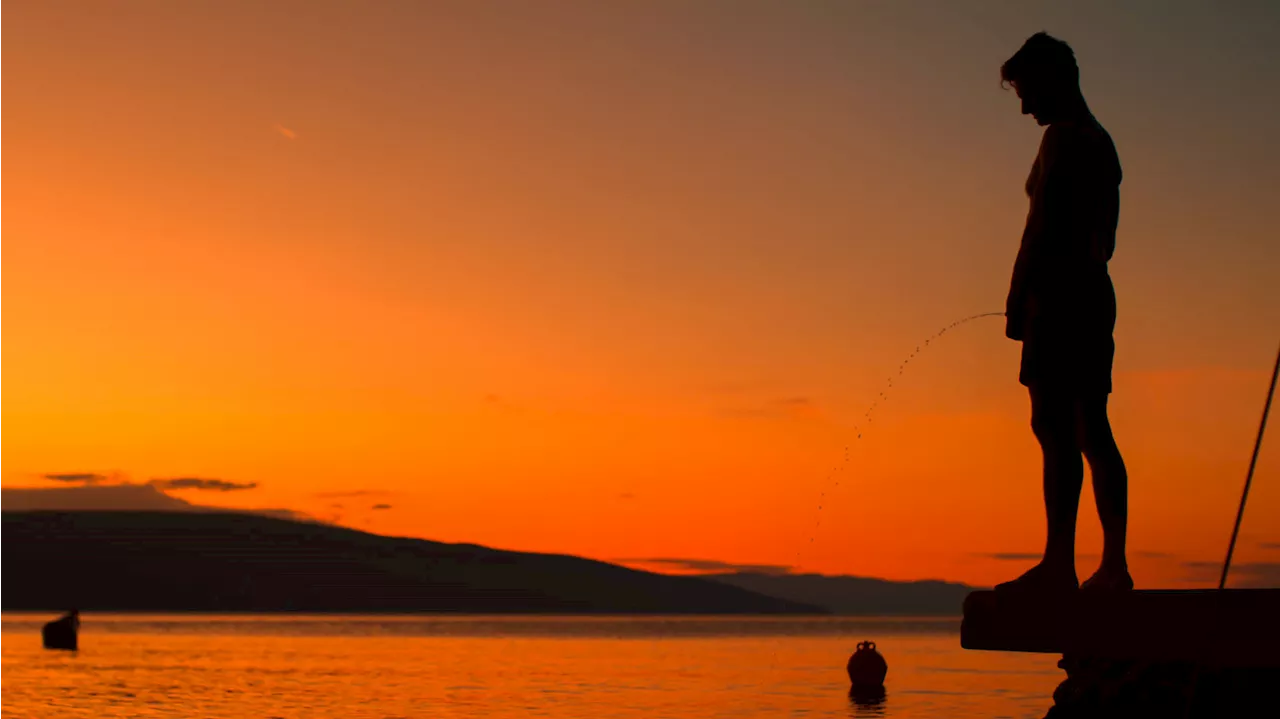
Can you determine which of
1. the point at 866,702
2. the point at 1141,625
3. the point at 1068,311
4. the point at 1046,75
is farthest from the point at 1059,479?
the point at 866,702

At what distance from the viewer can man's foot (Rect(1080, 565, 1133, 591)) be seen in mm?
9992

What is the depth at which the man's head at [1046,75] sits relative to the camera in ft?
33.8

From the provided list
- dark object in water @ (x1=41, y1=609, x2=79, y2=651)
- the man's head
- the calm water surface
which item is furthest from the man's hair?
dark object in water @ (x1=41, y1=609, x2=79, y2=651)

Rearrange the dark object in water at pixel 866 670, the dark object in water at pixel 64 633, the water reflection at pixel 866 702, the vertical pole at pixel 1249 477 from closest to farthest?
the vertical pole at pixel 1249 477 < the water reflection at pixel 866 702 < the dark object in water at pixel 866 670 < the dark object in water at pixel 64 633

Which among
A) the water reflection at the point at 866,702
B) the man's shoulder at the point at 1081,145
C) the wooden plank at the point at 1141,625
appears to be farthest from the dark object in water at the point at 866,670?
the man's shoulder at the point at 1081,145

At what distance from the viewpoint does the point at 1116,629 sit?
9.35 metres

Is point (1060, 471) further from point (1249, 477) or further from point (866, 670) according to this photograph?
point (866, 670)

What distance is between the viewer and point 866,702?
227ft

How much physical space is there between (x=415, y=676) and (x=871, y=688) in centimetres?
3547

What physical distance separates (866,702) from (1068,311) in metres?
61.5

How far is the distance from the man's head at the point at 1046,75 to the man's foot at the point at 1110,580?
2894mm

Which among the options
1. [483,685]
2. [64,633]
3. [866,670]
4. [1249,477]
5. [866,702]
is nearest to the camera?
[1249,477]

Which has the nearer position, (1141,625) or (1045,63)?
(1141,625)

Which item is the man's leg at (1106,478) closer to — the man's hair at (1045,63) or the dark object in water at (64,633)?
the man's hair at (1045,63)
